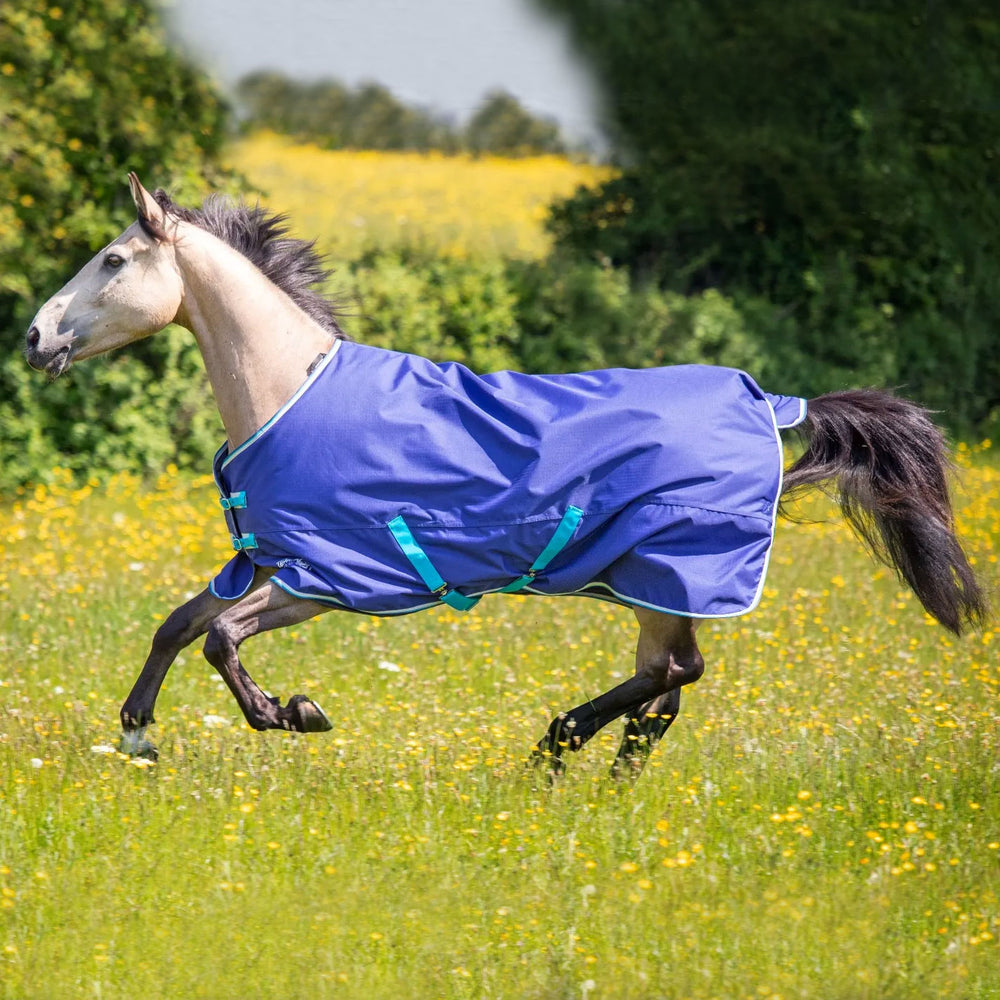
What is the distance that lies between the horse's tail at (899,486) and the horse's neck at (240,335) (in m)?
1.80

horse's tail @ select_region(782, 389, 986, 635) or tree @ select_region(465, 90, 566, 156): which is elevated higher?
horse's tail @ select_region(782, 389, 986, 635)

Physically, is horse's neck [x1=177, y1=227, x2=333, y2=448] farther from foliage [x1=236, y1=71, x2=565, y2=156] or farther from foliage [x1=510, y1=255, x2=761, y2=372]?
foliage [x1=236, y1=71, x2=565, y2=156]

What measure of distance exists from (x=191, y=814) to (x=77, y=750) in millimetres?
751

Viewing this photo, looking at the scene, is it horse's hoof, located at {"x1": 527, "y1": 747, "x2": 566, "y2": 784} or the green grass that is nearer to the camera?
the green grass

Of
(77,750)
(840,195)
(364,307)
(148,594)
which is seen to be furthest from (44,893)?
(840,195)

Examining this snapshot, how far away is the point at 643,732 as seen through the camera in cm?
509

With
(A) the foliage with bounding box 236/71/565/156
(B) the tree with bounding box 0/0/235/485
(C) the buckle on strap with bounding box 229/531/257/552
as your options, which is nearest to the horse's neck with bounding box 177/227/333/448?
(C) the buckle on strap with bounding box 229/531/257/552

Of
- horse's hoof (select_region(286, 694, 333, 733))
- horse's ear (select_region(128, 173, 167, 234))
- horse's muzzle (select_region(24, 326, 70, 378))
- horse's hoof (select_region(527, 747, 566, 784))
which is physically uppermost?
horse's ear (select_region(128, 173, 167, 234))

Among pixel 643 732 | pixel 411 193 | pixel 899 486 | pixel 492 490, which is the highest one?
pixel 492 490

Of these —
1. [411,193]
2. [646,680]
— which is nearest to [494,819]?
[646,680]

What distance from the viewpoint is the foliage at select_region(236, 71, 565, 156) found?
15336 mm

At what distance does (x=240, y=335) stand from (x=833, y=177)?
34.0 ft

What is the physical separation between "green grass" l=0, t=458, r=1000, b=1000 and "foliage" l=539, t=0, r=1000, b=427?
24.6 feet

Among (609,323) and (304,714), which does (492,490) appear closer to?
(304,714)
